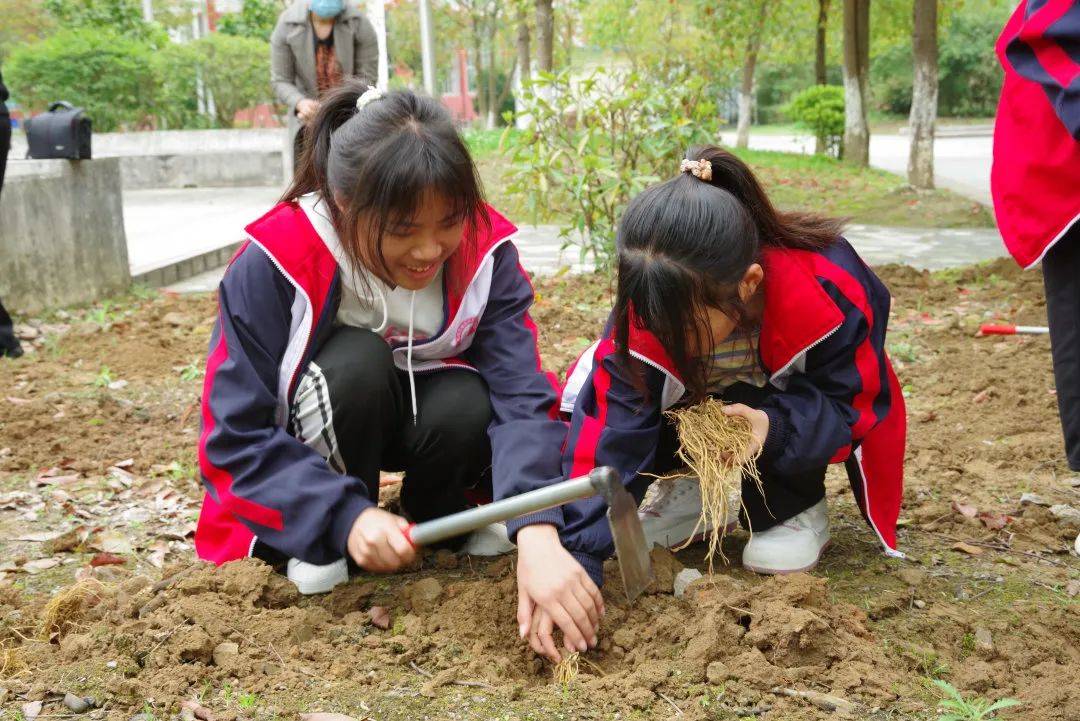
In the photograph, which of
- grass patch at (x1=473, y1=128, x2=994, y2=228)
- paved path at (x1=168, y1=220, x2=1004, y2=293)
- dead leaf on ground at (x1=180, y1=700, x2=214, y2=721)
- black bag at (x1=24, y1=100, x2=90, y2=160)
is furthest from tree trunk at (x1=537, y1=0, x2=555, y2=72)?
dead leaf on ground at (x1=180, y1=700, x2=214, y2=721)

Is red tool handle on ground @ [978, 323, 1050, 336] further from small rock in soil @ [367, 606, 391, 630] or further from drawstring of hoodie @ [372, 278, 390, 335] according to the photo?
small rock in soil @ [367, 606, 391, 630]

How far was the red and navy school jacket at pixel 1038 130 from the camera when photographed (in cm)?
200

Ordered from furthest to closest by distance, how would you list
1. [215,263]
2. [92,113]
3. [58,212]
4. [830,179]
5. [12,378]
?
[92,113] < [830,179] < [215,263] < [58,212] < [12,378]

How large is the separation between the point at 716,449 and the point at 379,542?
2.44 feet

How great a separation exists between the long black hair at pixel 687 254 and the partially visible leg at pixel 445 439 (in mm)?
453

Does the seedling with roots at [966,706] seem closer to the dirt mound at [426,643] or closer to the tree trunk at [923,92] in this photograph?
the dirt mound at [426,643]

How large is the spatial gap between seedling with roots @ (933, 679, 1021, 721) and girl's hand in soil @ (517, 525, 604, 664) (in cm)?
63

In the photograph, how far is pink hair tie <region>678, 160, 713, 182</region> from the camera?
214 cm

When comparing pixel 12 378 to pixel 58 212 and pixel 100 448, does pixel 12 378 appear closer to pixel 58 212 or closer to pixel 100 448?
pixel 100 448

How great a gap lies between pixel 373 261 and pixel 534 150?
10.8 feet

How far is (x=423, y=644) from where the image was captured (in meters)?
2.10

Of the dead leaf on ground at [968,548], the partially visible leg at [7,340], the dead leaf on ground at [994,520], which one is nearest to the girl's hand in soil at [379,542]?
the dead leaf on ground at [968,548]

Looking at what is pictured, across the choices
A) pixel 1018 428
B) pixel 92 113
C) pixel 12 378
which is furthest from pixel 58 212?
pixel 92 113

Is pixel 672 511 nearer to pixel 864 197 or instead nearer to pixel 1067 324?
pixel 1067 324
